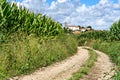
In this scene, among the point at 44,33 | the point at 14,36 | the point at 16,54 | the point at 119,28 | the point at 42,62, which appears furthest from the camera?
the point at 119,28

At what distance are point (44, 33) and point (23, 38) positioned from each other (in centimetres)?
666

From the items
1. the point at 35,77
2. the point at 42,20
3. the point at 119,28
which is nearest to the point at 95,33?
the point at 119,28

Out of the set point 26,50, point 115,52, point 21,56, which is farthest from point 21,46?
point 115,52

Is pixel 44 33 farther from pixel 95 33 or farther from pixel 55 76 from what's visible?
pixel 95 33

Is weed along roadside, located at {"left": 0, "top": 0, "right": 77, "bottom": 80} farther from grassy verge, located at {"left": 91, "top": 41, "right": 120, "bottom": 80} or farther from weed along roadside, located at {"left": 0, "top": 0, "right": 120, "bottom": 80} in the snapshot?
grassy verge, located at {"left": 91, "top": 41, "right": 120, "bottom": 80}

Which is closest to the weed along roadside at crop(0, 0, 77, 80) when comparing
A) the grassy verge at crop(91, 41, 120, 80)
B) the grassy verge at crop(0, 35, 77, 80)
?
the grassy verge at crop(0, 35, 77, 80)

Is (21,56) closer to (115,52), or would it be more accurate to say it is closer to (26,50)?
(26,50)

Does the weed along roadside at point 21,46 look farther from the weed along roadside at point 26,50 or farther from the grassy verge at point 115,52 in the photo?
the grassy verge at point 115,52

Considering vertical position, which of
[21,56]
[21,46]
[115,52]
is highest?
[21,46]

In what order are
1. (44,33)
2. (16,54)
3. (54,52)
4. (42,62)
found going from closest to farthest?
(16,54)
(42,62)
(54,52)
(44,33)

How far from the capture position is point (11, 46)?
1489 cm

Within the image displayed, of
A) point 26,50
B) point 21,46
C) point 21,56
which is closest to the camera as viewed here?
point 21,56

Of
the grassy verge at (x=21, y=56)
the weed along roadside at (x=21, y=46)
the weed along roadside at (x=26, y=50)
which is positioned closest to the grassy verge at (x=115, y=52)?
the weed along roadside at (x=26, y=50)

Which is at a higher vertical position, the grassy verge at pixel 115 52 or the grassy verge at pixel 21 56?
the grassy verge at pixel 21 56
